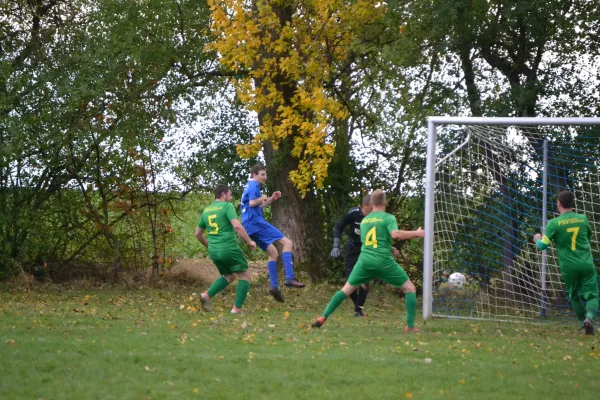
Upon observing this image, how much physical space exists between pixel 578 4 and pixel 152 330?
9987 millimetres

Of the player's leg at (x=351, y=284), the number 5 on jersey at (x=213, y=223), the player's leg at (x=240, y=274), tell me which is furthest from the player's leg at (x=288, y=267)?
the player's leg at (x=351, y=284)

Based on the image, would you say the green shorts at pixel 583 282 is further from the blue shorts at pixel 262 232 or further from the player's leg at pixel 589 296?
the blue shorts at pixel 262 232

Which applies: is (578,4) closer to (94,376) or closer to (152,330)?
(152,330)

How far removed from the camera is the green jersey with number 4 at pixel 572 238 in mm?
11023

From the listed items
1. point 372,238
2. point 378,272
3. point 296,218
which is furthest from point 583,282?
point 296,218

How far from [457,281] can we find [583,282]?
3.04 m

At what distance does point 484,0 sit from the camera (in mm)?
15508

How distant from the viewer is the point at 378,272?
10148mm

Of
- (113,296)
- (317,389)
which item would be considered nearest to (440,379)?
(317,389)

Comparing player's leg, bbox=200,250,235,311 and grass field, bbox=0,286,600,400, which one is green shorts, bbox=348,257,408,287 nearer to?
grass field, bbox=0,286,600,400

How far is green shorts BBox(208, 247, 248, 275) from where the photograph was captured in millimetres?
11922

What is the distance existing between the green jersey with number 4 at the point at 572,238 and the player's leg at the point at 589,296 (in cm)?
14

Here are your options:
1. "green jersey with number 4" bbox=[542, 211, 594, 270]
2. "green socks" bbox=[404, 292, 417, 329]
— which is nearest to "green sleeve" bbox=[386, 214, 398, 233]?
Result: "green socks" bbox=[404, 292, 417, 329]

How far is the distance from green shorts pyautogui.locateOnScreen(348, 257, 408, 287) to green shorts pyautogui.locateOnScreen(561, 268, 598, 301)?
234cm
